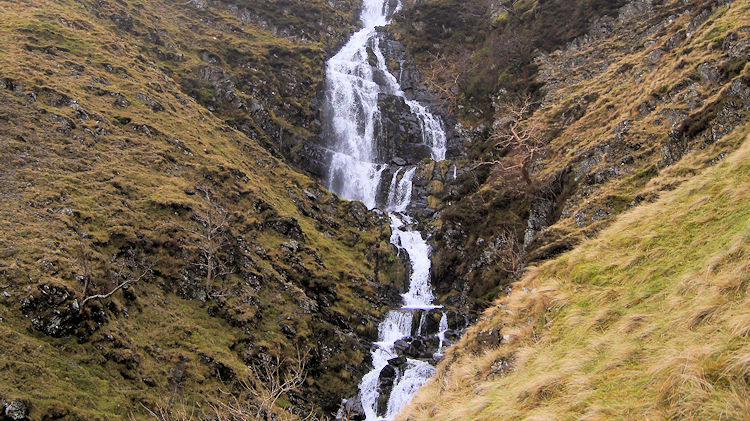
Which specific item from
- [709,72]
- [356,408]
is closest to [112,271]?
[356,408]

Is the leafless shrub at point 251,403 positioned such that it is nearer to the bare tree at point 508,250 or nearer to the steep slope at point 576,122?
the steep slope at point 576,122

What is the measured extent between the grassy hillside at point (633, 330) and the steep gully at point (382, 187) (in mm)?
6345

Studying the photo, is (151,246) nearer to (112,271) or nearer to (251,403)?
(112,271)

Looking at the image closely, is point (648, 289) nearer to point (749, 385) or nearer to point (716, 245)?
point (716, 245)

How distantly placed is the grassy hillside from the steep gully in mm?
6345

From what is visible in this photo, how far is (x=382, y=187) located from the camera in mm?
45656

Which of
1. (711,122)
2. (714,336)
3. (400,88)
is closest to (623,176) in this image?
(711,122)

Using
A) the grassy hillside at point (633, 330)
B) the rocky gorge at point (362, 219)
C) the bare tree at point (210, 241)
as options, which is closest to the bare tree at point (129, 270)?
the rocky gorge at point (362, 219)

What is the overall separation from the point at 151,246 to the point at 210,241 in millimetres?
2871

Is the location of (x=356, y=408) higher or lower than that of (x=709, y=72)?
lower

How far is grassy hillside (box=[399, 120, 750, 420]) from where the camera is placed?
4.66 metres

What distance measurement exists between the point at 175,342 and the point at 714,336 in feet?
63.4

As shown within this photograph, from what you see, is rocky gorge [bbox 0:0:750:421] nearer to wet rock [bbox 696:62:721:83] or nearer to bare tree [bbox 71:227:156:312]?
bare tree [bbox 71:227:156:312]

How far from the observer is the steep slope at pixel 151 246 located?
49.9 feet
